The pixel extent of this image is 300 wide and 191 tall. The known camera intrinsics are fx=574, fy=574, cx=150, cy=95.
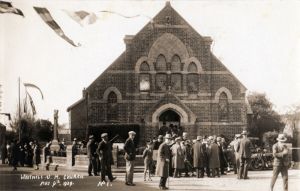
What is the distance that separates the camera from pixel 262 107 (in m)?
53.2

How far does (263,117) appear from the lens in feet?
160

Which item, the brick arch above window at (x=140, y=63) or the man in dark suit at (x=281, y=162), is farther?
the brick arch above window at (x=140, y=63)

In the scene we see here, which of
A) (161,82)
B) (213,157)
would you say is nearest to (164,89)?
(161,82)

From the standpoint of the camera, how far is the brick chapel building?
2992 cm

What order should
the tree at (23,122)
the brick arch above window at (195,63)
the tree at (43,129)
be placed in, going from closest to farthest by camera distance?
the tree at (23,122)
the brick arch above window at (195,63)
the tree at (43,129)

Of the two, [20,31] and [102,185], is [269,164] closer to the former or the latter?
[102,185]

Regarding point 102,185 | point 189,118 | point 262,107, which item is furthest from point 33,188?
point 262,107

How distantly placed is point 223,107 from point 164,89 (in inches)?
129

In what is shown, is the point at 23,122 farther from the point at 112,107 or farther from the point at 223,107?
the point at 223,107

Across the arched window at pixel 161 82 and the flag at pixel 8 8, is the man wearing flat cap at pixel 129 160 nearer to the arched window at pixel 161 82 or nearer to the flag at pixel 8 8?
the flag at pixel 8 8

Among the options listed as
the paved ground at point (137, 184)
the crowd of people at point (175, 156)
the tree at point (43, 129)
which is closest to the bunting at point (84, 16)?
the crowd of people at point (175, 156)

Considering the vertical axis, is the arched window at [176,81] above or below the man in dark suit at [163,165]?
above

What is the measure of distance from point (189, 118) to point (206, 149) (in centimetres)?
826

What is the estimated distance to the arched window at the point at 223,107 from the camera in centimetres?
3022
